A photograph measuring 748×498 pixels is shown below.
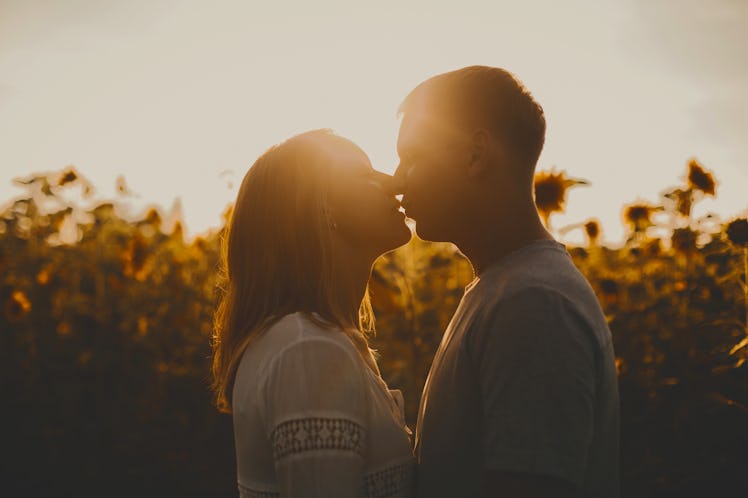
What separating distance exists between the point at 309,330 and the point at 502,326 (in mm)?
563

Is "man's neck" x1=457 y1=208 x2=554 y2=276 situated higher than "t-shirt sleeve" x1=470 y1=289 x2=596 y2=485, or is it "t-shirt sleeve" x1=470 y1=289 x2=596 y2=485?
"man's neck" x1=457 y1=208 x2=554 y2=276

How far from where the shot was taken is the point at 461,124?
1981mm

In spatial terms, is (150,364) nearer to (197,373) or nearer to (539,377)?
(197,373)

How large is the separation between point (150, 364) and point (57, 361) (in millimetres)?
836

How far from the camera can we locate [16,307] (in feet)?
20.3

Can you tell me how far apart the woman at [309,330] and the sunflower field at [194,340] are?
2.34 metres

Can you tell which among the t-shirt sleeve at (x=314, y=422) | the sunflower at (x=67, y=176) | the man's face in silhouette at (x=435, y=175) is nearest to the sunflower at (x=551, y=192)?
the man's face in silhouette at (x=435, y=175)

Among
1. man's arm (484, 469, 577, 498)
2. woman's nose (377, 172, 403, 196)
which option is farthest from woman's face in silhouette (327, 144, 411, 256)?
man's arm (484, 469, 577, 498)

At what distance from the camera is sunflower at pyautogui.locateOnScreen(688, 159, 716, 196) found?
16.3 ft

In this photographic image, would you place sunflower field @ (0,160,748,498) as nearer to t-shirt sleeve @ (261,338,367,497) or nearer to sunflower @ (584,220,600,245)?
sunflower @ (584,220,600,245)

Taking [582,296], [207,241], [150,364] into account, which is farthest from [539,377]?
[207,241]

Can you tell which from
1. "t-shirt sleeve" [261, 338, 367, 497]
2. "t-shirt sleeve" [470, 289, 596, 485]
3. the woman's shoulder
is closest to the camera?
"t-shirt sleeve" [470, 289, 596, 485]

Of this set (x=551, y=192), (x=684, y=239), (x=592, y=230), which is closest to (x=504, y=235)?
(x=551, y=192)

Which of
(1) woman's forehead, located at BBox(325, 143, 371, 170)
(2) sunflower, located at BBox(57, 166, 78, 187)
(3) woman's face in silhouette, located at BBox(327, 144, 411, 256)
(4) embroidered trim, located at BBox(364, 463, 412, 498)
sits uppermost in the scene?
(2) sunflower, located at BBox(57, 166, 78, 187)
